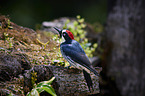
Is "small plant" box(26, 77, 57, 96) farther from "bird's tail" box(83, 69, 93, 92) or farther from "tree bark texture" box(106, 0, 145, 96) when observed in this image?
"tree bark texture" box(106, 0, 145, 96)

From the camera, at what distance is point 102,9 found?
14.2ft

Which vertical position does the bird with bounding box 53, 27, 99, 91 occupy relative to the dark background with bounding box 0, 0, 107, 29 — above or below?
below

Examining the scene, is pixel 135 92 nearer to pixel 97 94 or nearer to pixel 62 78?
pixel 97 94

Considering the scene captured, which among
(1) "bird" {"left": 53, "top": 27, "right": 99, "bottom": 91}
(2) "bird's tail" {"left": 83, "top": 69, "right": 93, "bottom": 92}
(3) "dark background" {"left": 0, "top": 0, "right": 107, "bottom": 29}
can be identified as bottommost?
(2) "bird's tail" {"left": 83, "top": 69, "right": 93, "bottom": 92}

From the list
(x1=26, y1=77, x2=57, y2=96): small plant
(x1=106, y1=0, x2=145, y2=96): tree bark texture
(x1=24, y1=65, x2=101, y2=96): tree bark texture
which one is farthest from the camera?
(x1=106, y1=0, x2=145, y2=96): tree bark texture

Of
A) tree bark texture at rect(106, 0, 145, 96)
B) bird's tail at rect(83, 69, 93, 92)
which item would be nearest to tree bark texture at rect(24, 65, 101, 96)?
bird's tail at rect(83, 69, 93, 92)

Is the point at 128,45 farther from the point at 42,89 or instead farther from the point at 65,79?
the point at 42,89

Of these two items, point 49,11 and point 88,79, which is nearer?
point 88,79

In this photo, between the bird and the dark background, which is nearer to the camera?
the bird

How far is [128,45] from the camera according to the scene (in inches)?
112

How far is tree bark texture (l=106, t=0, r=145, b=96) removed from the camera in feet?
8.98

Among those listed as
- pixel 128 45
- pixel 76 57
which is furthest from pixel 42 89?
pixel 128 45

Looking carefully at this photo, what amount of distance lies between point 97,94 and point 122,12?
1.76 m

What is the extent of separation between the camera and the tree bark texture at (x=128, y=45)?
274 centimetres
